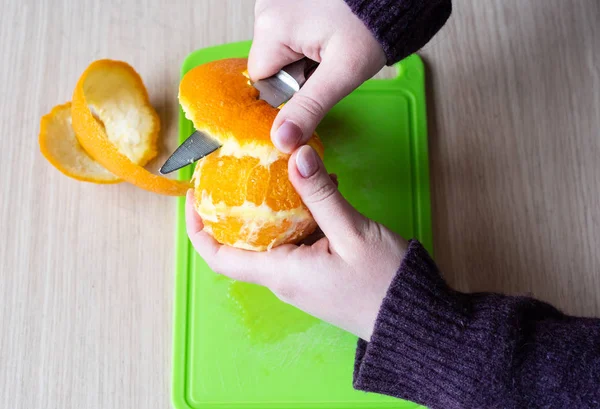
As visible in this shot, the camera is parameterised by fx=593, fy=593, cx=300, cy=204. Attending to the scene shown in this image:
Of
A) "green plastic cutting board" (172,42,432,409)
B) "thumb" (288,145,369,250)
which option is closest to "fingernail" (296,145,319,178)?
"thumb" (288,145,369,250)

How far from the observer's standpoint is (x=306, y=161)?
3.14 ft

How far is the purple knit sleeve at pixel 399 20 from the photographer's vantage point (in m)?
1.06

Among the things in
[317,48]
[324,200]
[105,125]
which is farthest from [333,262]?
[105,125]

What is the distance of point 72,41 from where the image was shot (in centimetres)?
139

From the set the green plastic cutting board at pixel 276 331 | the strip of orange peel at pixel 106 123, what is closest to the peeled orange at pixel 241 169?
the strip of orange peel at pixel 106 123

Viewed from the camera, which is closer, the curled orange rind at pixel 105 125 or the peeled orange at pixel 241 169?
the peeled orange at pixel 241 169

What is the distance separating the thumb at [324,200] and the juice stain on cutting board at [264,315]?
0.92 ft

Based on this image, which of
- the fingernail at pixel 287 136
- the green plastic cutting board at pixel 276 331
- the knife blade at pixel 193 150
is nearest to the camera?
the fingernail at pixel 287 136

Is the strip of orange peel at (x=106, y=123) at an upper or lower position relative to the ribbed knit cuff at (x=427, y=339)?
upper

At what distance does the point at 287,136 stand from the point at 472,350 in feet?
1.54

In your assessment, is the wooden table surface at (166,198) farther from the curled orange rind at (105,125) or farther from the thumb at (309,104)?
the thumb at (309,104)

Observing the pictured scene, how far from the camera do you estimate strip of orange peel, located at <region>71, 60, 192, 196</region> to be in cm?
114

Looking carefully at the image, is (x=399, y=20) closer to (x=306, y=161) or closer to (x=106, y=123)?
(x=306, y=161)

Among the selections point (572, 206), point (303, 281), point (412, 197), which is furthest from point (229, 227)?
point (572, 206)
